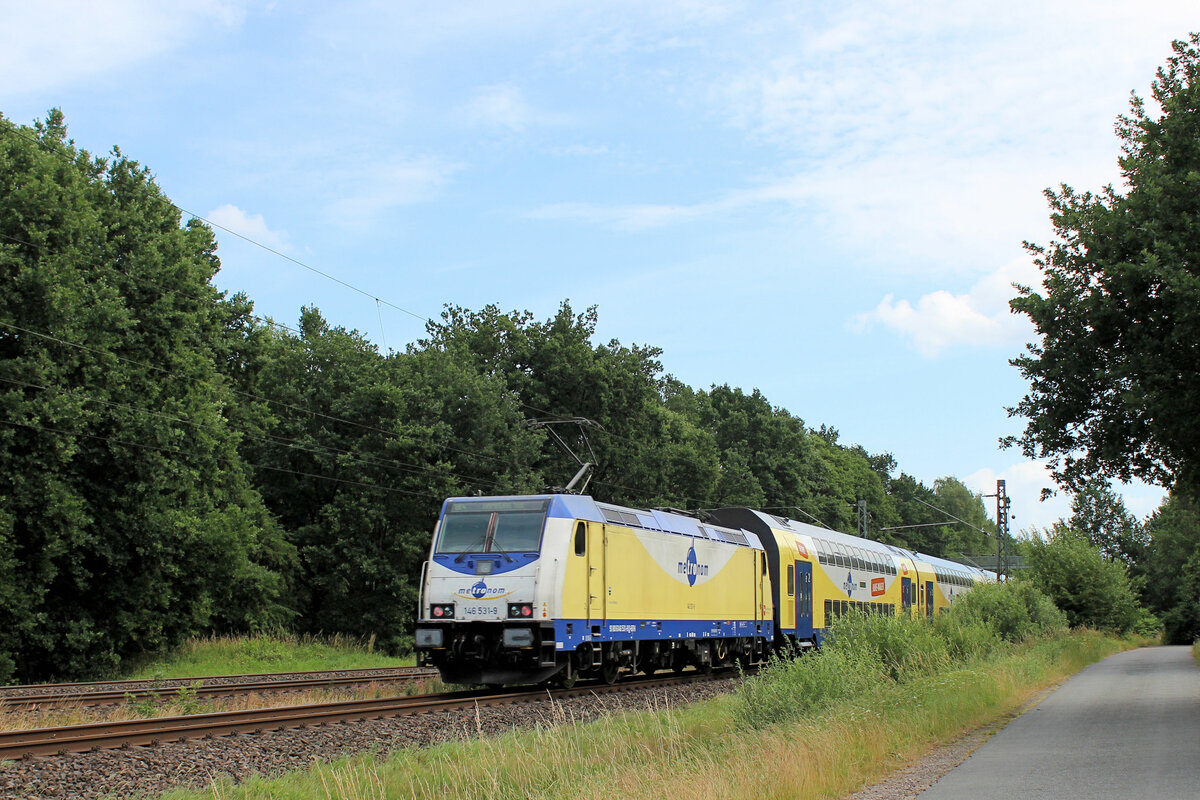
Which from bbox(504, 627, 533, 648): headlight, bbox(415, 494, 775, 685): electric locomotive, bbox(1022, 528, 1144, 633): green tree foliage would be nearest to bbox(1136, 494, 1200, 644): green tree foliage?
bbox(1022, 528, 1144, 633): green tree foliage

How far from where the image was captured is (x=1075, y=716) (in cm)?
1581

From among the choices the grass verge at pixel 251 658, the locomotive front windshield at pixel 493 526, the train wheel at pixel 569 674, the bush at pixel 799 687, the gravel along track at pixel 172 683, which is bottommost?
the grass verge at pixel 251 658

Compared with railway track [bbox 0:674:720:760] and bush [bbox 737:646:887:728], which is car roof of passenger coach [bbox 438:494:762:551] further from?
bush [bbox 737:646:887:728]

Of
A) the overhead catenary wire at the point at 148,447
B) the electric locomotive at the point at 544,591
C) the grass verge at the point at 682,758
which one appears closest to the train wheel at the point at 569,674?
the electric locomotive at the point at 544,591

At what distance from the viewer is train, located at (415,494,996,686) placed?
18516 millimetres

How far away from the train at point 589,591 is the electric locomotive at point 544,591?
0.02 meters

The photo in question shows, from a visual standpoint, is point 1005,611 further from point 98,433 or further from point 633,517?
point 98,433

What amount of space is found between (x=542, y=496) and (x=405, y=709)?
5.22m

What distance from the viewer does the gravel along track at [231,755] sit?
9.71m

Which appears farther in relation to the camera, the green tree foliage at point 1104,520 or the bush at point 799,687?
the green tree foliage at point 1104,520

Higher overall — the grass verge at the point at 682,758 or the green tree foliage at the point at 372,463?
the green tree foliage at the point at 372,463

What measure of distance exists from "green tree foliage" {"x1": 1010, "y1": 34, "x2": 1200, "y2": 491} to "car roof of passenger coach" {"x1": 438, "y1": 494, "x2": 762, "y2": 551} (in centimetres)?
743

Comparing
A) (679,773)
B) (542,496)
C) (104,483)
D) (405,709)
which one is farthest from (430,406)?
(679,773)

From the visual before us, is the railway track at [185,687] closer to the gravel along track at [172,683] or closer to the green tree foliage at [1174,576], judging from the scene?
the gravel along track at [172,683]
